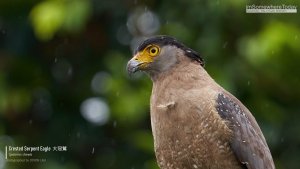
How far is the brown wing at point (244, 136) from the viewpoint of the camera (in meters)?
6.53

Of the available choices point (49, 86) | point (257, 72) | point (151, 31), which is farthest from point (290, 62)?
point (49, 86)

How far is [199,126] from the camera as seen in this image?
6.42 metres

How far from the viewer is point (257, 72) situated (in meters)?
9.38

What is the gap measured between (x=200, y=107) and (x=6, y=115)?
4081 mm

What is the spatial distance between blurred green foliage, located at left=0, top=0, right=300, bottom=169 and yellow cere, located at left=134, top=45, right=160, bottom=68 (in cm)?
183

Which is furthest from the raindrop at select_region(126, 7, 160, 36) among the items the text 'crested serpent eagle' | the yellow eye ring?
the text 'crested serpent eagle'

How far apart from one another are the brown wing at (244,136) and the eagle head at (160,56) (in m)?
0.44

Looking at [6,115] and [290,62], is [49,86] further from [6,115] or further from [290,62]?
[290,62]
